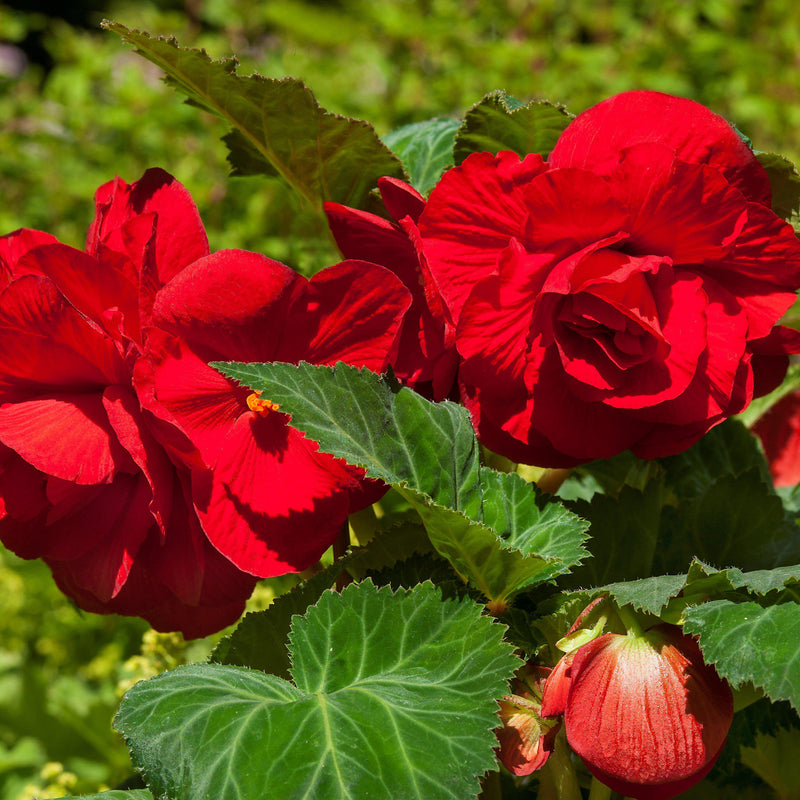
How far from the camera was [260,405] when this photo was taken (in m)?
0.58

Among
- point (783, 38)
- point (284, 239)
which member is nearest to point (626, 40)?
point (783, 38)

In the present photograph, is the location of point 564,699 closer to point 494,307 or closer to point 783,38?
point 494,307

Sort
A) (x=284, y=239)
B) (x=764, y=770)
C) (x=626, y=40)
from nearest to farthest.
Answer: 1. (x=764, y=770)
2. (x=284, y=239)
3. (x=626, y=40)

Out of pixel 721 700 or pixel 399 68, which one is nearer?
pixel 721 700

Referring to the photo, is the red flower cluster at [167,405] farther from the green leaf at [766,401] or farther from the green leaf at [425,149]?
the green leaf at [766,401]

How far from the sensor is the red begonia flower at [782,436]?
3.05 ft

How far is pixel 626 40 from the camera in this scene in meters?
2.30

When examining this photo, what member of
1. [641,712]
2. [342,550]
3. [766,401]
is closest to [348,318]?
[342,550]

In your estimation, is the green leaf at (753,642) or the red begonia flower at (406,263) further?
the red begonia flower at (406,263)

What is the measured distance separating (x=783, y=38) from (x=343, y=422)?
7.30 feet

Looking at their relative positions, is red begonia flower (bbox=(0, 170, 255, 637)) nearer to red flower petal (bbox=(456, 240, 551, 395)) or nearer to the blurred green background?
red flower petal (bbox=(456, 240, 551, 395))

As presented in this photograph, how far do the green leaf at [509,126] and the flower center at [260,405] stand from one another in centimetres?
22

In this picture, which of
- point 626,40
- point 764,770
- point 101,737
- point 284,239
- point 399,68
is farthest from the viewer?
point 626,40

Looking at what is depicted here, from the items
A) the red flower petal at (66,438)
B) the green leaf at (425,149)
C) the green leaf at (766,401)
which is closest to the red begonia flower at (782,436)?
the green leaf at (766,401)
